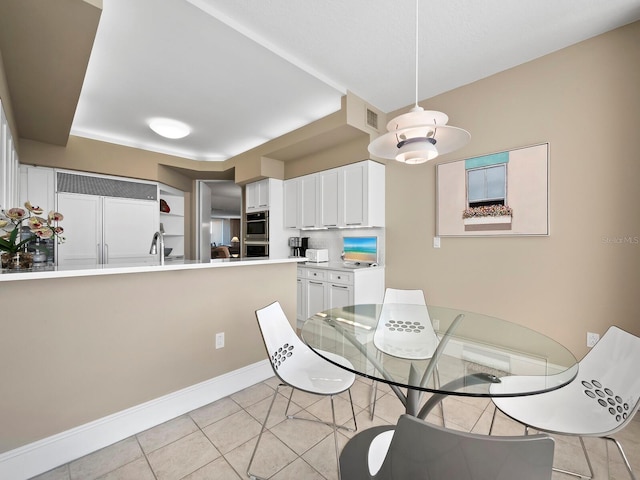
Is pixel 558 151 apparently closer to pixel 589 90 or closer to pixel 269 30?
pixel 589 90

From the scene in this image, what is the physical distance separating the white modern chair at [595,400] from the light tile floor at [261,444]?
436 millimetres

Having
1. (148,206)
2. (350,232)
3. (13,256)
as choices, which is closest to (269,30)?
(13,256)

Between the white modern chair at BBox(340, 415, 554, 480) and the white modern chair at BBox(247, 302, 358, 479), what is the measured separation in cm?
61

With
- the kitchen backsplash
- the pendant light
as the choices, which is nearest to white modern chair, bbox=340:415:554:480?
the pendant light

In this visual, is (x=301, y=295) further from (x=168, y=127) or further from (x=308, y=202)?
(x=168, y=127)

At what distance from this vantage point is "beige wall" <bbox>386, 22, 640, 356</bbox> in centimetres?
221

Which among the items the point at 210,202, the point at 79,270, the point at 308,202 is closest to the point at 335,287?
the point at 308,202

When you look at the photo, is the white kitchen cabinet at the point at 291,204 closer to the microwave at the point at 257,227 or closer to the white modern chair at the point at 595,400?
the microwave at the point at 257,227

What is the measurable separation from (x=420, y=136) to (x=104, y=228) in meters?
4.79

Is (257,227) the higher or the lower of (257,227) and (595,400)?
the higher

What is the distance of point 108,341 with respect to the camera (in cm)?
178

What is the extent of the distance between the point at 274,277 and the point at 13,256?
1708 mm

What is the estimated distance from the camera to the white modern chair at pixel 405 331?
1.54 metres

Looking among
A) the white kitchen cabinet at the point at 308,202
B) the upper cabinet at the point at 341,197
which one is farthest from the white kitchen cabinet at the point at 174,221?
the white kitchen cabinet at the point at 308,202
